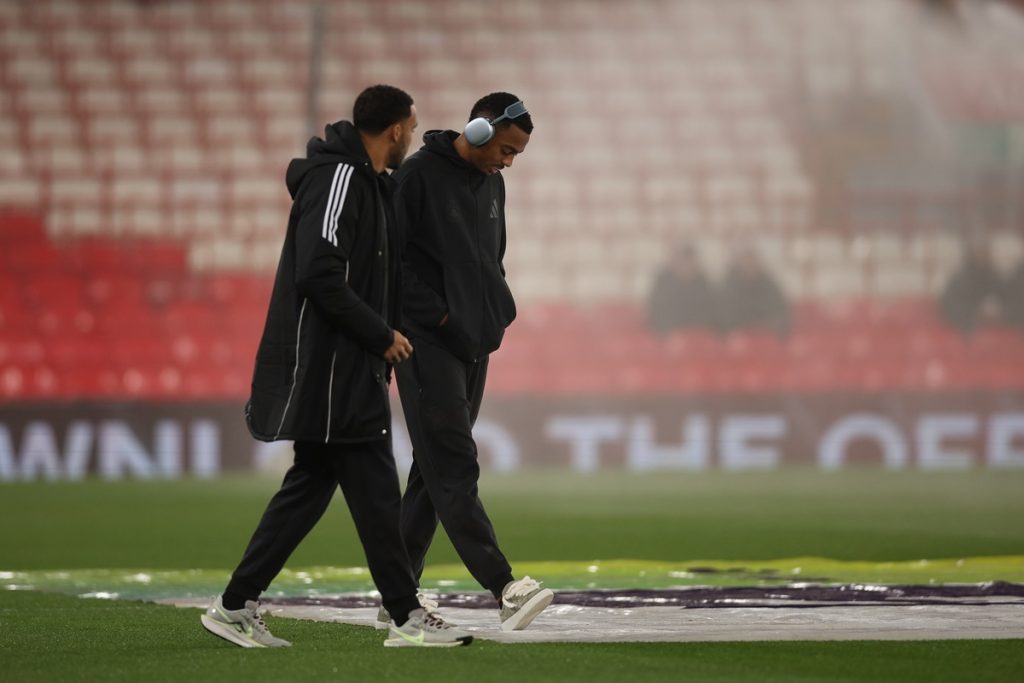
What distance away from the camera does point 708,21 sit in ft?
60.1

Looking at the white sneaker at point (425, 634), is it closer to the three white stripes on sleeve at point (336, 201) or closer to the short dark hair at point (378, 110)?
the three white stripes on sleeve at point (336, 201)

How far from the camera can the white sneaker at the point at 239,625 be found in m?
4.54

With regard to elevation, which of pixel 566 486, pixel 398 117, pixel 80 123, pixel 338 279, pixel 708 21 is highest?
pixel 708 21

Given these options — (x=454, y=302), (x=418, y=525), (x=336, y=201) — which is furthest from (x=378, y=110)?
(x=418, y=525)

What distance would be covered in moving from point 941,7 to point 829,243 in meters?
3.03

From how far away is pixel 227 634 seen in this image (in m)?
4.54

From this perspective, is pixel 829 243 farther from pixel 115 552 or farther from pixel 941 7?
pixel 115 552

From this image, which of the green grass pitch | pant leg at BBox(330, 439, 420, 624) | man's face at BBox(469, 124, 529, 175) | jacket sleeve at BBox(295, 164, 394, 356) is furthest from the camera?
man's face at BBox(469, 124, 529, 175)

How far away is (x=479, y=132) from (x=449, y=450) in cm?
88

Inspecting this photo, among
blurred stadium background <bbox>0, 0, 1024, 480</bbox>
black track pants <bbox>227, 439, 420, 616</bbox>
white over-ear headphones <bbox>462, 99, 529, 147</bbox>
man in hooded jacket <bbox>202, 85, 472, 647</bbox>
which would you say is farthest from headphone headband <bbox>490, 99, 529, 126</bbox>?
blurred stadium background <bbox>0, 0, 1024, 480</bbox>

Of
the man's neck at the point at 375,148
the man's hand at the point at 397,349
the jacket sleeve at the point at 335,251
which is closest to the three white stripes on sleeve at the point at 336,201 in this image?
the jacket sleeve at the point at 335,251

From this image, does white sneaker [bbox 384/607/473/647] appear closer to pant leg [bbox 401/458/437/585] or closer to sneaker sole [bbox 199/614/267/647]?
sneaker sole [bbox 199/614/267/647]

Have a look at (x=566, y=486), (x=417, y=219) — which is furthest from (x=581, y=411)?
(x=417, y=219)

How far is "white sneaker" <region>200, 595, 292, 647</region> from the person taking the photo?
4.54m
